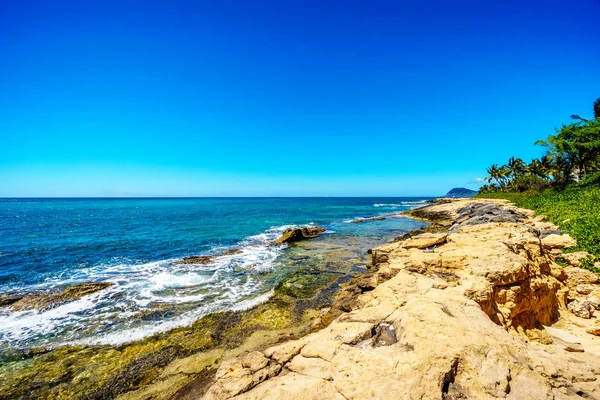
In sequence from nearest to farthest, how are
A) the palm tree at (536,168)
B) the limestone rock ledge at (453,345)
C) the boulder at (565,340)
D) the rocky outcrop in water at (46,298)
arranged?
the limestone rock ledge at (453,345) → the boulder at (565,340) → the rocky outcrop in water at (46,298) → the palm tree at (536,168)

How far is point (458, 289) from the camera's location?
7152 mm

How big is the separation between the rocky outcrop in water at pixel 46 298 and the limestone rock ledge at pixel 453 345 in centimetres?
1325

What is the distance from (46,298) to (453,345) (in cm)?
1878

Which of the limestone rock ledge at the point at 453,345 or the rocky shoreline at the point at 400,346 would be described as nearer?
the limestone rock ledge at the point at 453,345

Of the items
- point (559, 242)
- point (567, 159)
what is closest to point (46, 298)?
point (559, 242)

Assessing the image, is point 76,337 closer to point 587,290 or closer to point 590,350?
point 590,350

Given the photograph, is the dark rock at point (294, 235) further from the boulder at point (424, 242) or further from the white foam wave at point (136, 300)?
the boulder at point (424, 242)

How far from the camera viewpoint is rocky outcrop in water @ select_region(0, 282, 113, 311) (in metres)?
12.7

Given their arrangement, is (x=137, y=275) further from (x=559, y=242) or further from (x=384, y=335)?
(x=559, y=242)

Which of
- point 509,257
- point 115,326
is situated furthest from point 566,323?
point 115,326

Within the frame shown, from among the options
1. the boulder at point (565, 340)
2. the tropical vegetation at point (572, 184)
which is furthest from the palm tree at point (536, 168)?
the boulder at point (565, 340)

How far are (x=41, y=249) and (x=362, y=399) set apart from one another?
3416 centimetres

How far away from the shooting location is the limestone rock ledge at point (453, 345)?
4.11 meters

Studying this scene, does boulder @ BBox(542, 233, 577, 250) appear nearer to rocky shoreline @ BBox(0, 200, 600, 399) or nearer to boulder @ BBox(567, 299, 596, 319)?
rocky shoreline @ BBox(0, 200, 600, 399)
